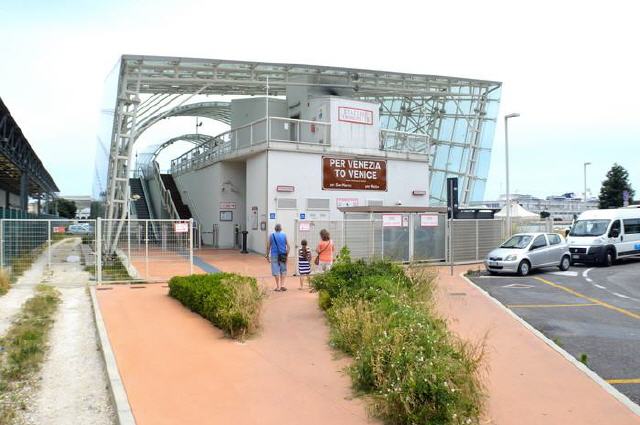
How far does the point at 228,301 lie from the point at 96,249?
8.48 meters

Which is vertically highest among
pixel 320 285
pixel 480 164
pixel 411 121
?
pixel 411 121

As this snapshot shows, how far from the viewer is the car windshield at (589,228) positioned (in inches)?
900

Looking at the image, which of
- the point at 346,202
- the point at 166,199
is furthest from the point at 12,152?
the point at 346,202

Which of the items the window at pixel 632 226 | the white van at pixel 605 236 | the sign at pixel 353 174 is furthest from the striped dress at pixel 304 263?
the window at pixel 632 226

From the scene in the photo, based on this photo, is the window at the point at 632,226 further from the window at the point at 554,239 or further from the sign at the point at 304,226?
the sign at the point at 304,226

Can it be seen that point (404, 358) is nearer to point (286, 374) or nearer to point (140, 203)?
point (286, 374)

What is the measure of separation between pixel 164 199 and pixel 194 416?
28.8 metres

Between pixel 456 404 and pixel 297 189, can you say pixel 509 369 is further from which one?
pixel 297 189

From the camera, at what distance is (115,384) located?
6.36m

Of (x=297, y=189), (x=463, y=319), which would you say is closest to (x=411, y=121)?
(x=297, y=189)

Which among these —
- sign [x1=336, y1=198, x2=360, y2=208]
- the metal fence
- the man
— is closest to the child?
the man

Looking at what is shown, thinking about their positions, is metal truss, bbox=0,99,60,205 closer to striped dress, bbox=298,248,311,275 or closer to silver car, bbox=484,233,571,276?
striped dress, bbox=298,248,311,275

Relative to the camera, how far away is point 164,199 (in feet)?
109

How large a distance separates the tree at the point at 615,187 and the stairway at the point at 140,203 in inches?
1445
